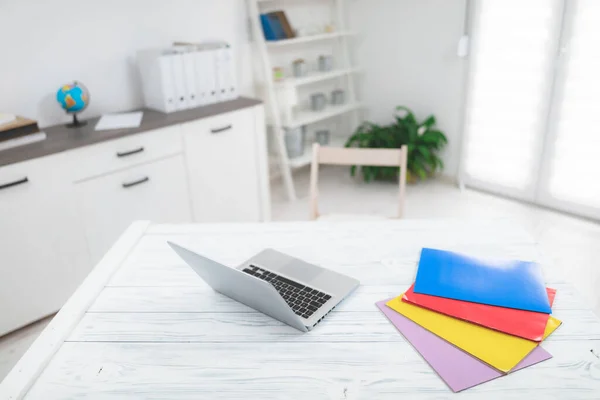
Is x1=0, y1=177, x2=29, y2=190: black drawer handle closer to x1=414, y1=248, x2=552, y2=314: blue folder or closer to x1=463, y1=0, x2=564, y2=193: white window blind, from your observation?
x1=414, y1=248, x2=552, y2=314: blue folder

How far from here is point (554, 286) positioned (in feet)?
4.08

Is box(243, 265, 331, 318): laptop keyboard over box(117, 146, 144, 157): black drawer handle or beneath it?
beneath

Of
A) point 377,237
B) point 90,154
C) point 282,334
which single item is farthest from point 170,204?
point 282,334

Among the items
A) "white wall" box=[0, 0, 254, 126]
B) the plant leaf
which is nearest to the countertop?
"white wall" box=[0, 0, 254, 126]

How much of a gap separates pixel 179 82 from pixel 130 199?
729 mm

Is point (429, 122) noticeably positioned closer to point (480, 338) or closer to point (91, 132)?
point (91, 132)

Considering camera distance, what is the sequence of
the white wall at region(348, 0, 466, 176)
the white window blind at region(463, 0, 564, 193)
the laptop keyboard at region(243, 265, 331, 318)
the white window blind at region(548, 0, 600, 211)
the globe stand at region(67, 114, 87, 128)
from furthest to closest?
the white wall at region(348, 0, 466, 176)
the white window blind at region(463, 0, 564, 193)
the white window blind at region(548, 0, 600, 211)
the globe stand at region(67, 114, 87, 128)
the laptop keyboard at region(243, 265, 331, 318)

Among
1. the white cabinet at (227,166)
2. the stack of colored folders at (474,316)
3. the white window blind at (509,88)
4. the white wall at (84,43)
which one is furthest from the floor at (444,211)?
the stack of colored folders at (474,316)

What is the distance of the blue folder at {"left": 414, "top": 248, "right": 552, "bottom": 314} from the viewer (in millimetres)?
1167

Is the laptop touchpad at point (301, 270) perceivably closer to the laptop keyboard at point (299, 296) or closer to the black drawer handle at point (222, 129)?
the laptop keyboard at point (299, 296)

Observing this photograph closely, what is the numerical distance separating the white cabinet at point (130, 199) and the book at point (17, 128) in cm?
35

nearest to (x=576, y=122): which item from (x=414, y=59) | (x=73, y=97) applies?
(x=414, y=59)

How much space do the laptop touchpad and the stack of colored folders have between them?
21 cm

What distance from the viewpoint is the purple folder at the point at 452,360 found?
3.11ft
